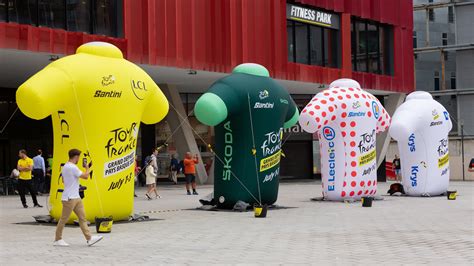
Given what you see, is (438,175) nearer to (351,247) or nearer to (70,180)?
(351,247)

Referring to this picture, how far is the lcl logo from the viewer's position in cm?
1616

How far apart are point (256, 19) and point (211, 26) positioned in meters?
2.90

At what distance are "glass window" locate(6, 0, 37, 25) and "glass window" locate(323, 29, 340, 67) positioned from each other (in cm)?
1769

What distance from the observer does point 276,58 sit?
1377 inches

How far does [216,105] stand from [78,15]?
1099 centimetres

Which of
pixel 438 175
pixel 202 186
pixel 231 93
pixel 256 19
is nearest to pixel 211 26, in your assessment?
pixel 256 19

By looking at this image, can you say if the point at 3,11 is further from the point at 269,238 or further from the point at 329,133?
the point at 269,238

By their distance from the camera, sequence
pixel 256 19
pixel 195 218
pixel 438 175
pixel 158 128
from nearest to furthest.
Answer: pixel 195 218
pixel 438 175
pixel 256 19
pixel 158 128

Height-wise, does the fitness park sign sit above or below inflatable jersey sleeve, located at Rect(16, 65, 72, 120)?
above

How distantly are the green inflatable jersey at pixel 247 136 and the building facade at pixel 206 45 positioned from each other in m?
8.51

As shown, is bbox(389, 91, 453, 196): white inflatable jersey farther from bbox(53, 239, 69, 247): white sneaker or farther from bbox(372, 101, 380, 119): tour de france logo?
bbox(53, 239, 69, 247): white sneaker

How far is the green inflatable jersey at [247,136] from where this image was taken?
62.3ft

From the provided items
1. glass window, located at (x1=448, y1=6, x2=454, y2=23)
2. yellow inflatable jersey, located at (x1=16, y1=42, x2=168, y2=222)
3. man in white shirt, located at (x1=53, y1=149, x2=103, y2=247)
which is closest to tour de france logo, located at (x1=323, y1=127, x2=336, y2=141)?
yellow inflatable jersey, located at (x1=16, y1=42, x2=168, y2=222)

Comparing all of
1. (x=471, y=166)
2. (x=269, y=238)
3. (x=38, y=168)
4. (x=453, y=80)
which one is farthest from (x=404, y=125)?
(x=453, y=80)
